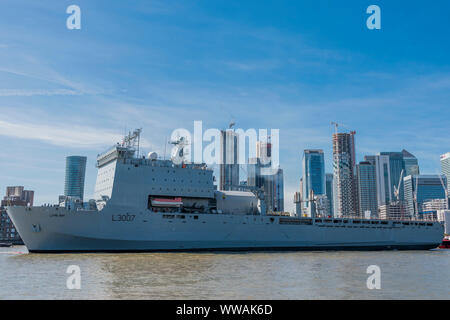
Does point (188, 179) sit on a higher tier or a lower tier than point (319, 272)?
higher

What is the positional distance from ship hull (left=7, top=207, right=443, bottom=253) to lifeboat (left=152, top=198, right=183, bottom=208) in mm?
1025

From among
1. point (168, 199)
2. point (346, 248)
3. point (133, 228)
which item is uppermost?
point (168, 199)

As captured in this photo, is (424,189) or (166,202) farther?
(424,189)

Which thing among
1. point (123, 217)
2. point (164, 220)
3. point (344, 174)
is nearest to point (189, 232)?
point (164, 220)

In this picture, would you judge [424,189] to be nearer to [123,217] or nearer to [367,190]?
[367,190]

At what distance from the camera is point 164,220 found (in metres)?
30.7

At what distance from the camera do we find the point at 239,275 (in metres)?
16.9

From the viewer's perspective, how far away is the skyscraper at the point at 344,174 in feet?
530

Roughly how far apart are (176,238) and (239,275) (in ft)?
49.0

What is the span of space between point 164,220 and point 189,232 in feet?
8.12

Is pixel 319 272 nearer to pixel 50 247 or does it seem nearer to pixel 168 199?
pixel 168 199

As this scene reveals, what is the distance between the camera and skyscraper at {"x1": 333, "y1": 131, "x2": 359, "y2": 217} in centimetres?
16149
